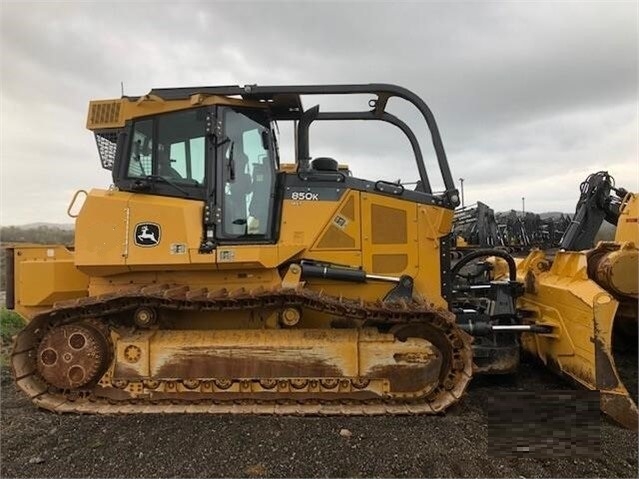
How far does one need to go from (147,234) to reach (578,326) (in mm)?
4424

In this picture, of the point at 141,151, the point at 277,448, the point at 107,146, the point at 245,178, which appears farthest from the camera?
the point at 107,146

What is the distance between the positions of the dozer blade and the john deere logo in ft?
14.0

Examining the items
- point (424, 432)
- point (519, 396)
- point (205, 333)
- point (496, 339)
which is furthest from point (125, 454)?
point (496, 339)

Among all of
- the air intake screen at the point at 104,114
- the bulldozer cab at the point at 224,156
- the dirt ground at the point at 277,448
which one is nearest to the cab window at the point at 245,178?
the bulldozer cab at the point at 224,156

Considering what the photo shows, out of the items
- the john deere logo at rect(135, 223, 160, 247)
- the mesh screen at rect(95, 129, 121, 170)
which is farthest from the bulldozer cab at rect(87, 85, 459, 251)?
the john deere logo at rect(135, 223, 160, 247)

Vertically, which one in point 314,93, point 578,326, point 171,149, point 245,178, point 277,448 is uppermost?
point 314,93

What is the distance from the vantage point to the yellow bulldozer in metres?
4.82

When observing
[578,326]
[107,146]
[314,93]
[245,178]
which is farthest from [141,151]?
[578,326]

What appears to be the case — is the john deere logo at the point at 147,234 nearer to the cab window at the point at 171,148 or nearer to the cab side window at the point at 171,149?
the cab side window at the point at 171,149

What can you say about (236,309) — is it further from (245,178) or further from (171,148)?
(171,148)

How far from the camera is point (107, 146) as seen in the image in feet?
19.4

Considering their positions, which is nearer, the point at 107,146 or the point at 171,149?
the point at 171,149

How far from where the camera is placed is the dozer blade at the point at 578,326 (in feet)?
14.8

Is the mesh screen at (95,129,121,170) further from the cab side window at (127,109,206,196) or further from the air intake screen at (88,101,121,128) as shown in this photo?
the cab side window at (127,109,206,196)
